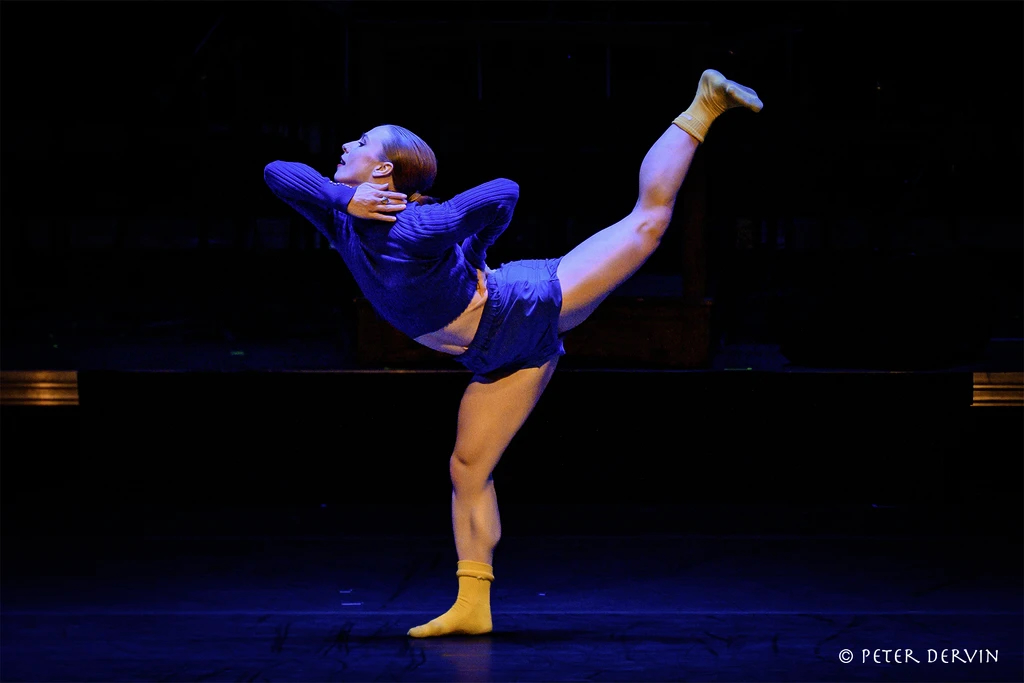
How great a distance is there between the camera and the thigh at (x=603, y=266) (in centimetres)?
257

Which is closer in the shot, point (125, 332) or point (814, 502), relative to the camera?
point (814, 502)

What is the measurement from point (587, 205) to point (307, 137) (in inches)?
76.3

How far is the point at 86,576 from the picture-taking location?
3303 millimetres

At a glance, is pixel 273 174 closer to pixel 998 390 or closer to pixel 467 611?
pixel 467 611

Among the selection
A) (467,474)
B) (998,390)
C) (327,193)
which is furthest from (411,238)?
(998,390)

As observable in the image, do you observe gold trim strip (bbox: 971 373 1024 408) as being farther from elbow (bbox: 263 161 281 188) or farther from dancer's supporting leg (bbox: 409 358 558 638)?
elbow (bbox: 263 161 281 188)

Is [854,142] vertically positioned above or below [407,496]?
above

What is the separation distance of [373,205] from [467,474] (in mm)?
651

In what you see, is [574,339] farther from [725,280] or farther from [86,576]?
[86,576]

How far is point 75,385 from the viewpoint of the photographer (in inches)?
191

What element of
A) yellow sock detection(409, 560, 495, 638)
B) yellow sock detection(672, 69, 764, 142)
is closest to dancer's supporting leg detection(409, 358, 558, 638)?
yellow sock detection(409, 560, 495, 638)

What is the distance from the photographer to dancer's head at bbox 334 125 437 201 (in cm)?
251

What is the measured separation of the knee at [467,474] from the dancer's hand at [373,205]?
1.91 ft

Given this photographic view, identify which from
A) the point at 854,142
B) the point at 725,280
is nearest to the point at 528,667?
the point at 725,280
